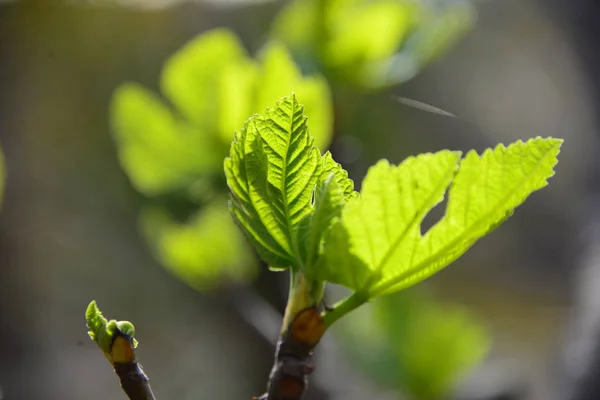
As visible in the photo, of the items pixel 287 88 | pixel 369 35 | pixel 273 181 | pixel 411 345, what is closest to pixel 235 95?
pixel 287 88

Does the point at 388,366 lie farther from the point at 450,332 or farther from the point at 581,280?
the point at 581,280

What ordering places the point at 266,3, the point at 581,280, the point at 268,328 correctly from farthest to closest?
the point at 266,3
the point at 581,280
the point at 268,328

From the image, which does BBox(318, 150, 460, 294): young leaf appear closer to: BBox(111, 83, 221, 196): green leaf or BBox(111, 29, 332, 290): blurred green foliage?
BBox(111, 29, 332, 290): blurred green foliage

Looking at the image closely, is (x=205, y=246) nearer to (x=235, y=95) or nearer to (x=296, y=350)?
(x=235, y=95)

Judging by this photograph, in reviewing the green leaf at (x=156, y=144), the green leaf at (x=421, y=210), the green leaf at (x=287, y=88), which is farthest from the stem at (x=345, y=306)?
the green leaf at (x=156, y=144)

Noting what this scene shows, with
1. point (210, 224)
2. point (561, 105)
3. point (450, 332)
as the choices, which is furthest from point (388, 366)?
point (561, 105)

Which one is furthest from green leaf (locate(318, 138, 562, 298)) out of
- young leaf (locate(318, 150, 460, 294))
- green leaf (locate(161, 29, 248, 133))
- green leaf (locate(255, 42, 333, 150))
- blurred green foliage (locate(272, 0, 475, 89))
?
blurred green foliage (locate(272, 0, 475, 89))
